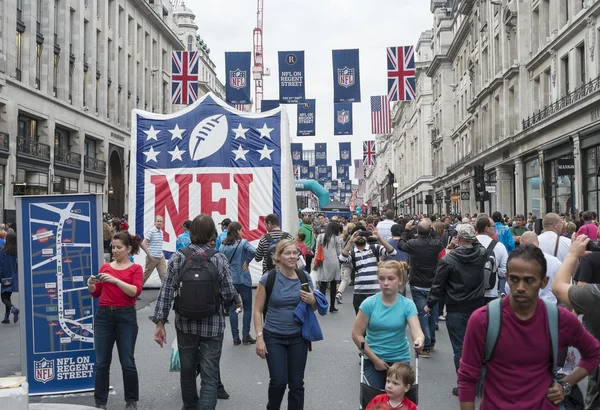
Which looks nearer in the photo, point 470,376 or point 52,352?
point 470,376

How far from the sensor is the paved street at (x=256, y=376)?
660cm

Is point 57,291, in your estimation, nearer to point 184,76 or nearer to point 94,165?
point 184,76

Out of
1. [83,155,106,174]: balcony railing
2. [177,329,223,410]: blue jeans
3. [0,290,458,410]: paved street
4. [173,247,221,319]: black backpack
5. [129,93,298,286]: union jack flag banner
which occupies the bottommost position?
[0,290,458,410]: paved street

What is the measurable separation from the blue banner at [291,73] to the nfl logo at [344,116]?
723 cm

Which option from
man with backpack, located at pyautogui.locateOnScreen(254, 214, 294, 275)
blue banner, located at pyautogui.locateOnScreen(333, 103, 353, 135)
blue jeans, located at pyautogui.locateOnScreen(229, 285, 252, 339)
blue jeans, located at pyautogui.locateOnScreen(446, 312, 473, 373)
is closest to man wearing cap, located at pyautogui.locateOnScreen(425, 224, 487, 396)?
blue jeans, located at pyautogui.locateOnScreen(446, 312, 473, 373)

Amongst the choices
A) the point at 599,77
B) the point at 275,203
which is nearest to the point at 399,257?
the point at 275,203

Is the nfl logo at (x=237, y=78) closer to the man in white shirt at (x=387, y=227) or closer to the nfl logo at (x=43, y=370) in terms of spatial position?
the man in white shirt at (x=387, y=227)

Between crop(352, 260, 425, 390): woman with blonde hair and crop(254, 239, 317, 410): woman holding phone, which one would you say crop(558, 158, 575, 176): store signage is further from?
crop(352, 260, 425, 390): woman with blonde hair

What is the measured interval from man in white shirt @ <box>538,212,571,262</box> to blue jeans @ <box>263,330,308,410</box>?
13.8 ft

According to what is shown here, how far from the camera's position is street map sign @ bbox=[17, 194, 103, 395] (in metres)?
6.80

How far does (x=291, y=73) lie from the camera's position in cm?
2738

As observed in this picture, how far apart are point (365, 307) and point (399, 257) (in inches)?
326

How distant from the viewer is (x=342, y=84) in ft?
84.7

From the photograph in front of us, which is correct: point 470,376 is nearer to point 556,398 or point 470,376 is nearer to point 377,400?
point 556,398
